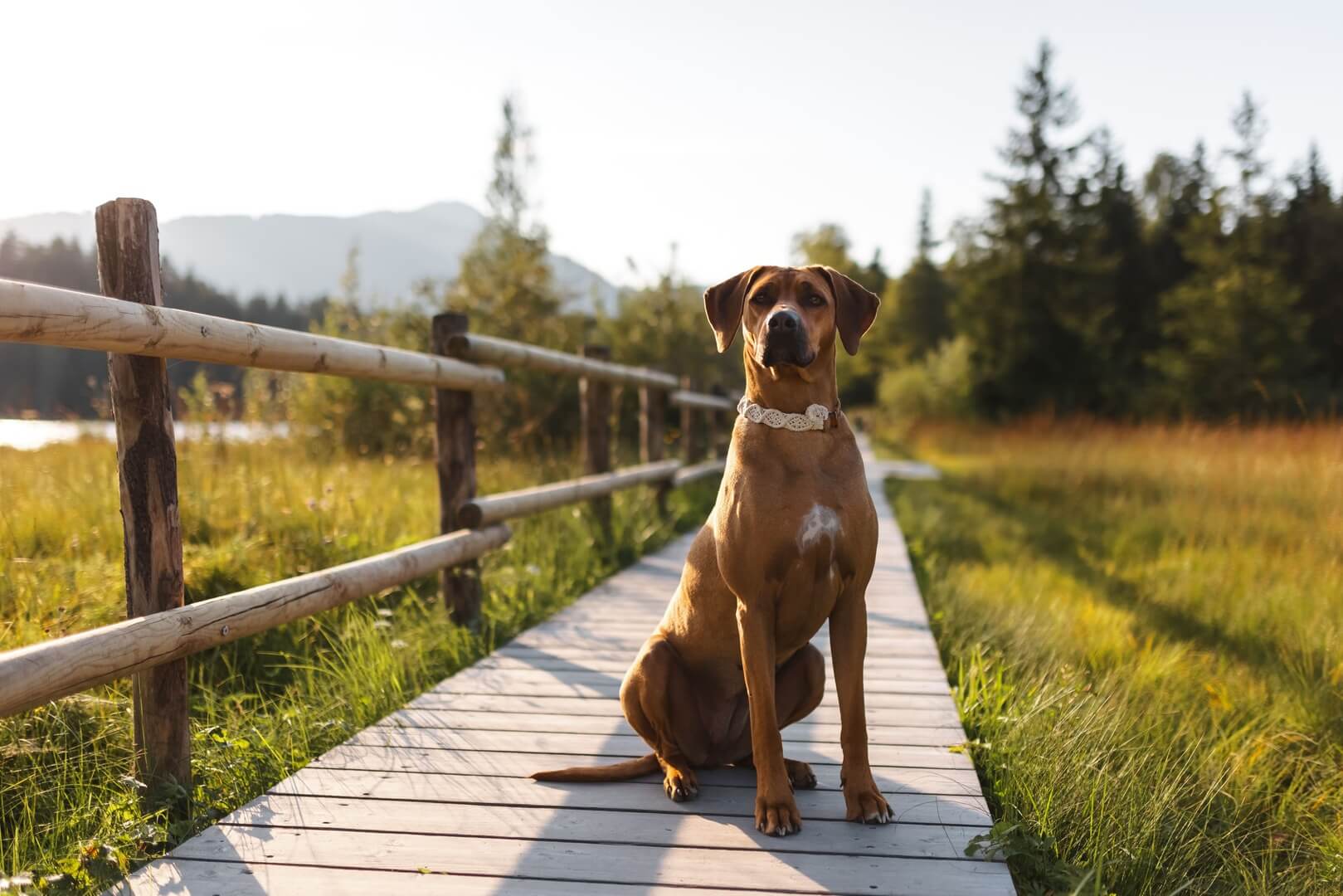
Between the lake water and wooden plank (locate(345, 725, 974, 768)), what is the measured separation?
12.3ft

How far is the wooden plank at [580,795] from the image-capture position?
94.6 inches

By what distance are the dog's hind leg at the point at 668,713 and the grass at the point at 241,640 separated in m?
1.09

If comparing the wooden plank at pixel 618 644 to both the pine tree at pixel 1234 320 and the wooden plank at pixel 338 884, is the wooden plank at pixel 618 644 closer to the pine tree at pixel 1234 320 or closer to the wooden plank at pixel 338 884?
the wooden plank at pixel 338 884

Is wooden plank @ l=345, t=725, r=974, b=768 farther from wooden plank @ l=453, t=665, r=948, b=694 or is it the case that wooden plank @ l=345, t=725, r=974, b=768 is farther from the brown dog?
wooden plank @ l=453, t=665, r=948, b=694

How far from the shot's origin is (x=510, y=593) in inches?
195

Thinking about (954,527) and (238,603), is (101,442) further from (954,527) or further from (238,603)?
(954,527)

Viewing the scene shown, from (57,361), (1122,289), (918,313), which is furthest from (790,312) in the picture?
(918,313)

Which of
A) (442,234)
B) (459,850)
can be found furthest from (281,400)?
(442,234)

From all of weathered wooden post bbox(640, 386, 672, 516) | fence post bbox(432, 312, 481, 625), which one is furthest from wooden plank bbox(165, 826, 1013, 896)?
weathered wooden post bbox(640, 386, 672, 516)

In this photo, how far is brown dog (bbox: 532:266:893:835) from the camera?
2.31 metres

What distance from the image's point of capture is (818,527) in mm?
2301

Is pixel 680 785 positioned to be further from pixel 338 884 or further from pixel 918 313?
pixel 918 313

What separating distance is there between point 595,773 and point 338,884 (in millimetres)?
780

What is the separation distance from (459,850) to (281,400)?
811 cm
